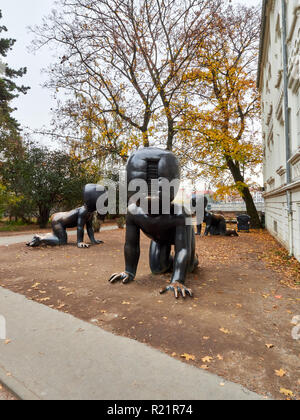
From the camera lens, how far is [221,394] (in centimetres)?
175

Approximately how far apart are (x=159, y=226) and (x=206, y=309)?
1305 mm

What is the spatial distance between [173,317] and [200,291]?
1.05m

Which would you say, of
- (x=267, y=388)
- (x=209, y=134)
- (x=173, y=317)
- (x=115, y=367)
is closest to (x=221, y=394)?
(x=267, y=388)

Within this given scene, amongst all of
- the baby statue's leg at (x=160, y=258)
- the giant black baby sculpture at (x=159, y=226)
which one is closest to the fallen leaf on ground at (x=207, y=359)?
the giant black baby sculpture at (x=159, y=226)

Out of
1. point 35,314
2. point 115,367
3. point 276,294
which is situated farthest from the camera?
point 276,294

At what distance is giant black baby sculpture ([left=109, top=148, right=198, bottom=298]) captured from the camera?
11.2 ft

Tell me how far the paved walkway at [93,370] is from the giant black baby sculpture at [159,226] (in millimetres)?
1349

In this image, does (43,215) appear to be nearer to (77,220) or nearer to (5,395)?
(77,220)

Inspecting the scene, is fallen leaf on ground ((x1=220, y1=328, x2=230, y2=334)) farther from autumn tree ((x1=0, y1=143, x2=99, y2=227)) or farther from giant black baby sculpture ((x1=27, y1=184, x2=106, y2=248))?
autumn tree ((x1=0, y1=143, x2=99, y2=227))

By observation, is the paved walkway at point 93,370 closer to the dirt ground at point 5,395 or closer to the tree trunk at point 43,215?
the dirt ground at point 5,395

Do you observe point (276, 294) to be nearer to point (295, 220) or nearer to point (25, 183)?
point (295, 220)

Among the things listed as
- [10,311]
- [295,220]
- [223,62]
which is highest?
[223,62]

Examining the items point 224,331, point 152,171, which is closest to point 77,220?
point 152,171

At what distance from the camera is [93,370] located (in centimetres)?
204
